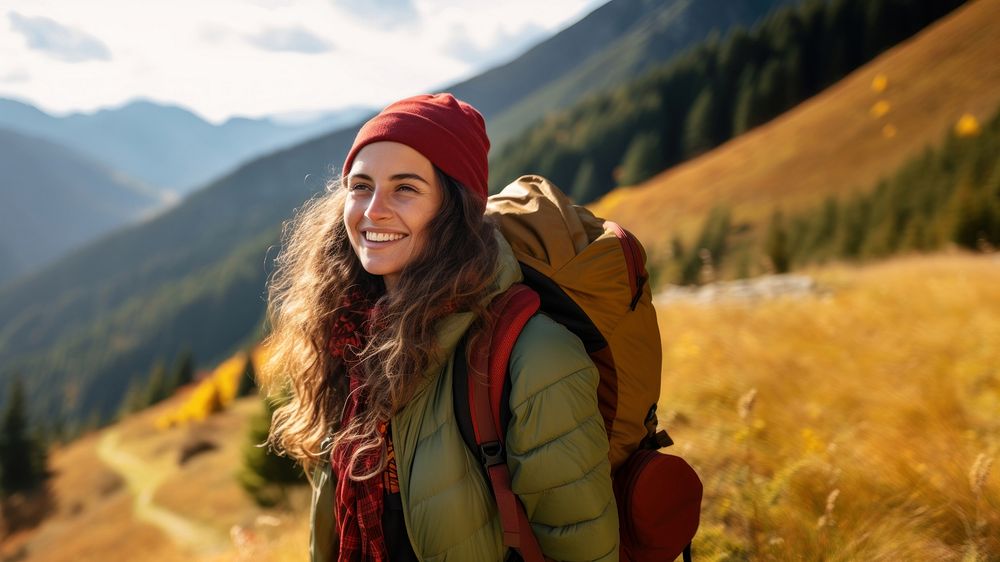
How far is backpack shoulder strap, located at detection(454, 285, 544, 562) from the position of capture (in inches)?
66.5

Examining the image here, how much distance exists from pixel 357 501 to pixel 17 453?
155 ft

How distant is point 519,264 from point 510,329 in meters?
0.26

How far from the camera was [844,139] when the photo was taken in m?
43.7

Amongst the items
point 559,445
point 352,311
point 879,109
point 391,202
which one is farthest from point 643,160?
point 559,445

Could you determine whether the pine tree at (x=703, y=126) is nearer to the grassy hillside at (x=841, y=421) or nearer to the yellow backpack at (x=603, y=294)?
the grassy hillside at (x=841, y=421)

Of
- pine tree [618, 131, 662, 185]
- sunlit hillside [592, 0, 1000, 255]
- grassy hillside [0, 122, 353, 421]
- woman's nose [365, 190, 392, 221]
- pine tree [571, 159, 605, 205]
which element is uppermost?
woman's nose [365, 190, 392, 221]

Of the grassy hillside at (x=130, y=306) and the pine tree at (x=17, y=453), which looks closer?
the pine tree at (x=17, y=453)

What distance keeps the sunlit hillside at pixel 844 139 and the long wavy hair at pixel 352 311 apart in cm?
3491

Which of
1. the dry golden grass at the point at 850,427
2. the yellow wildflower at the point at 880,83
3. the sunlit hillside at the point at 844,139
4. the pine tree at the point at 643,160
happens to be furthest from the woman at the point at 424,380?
the pine tree at the point at 643,160

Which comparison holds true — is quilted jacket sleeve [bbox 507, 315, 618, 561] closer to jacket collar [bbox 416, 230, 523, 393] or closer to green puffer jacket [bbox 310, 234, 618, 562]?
green puffer jacket [bbox 310, 234, 618, 562]

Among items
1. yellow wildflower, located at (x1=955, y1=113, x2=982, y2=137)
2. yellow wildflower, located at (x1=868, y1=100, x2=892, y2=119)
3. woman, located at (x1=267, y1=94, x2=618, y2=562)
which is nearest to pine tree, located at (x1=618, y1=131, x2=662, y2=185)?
yellow wildflower, located at (x1=868, y1=100, x2=892, y2=119)

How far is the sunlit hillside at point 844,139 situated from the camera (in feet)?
111

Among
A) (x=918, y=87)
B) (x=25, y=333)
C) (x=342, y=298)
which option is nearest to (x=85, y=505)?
(x=342, y=298)

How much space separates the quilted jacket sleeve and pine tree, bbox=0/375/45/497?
4355 centimetres
